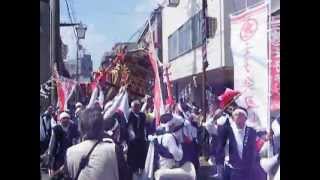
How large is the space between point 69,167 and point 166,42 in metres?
1.01

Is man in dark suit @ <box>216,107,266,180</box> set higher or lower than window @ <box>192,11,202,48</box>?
lower

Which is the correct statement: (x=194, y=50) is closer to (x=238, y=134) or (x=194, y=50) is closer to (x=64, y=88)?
(x=238, y=134)

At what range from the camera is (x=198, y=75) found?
4.32 metres

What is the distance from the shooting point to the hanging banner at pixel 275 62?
4.32 m

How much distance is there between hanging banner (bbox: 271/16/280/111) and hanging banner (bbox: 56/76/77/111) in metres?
1.27

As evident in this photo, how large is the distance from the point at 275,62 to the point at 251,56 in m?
0.16

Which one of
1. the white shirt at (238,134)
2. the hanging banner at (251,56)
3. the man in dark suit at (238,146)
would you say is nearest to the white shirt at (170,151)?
the man in dark suit at (238,146)

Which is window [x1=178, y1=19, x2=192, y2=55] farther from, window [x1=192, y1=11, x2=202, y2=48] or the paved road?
the paved road

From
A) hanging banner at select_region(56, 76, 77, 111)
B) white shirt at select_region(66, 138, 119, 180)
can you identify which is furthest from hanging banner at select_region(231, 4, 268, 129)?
hanging banner at select_region(56, 76, 77, 111)

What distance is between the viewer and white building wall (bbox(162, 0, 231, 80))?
14.1 feet

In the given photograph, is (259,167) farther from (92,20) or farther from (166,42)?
(92,20)

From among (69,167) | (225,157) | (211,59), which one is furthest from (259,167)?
(69,167)

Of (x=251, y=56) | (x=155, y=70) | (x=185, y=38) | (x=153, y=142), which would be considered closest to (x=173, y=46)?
(x=185, y=38)

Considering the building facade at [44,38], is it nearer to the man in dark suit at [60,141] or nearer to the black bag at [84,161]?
the man in dark suit at [60,141]
